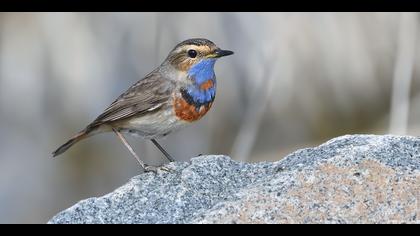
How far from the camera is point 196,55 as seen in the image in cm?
576

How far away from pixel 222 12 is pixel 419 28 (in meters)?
1.64

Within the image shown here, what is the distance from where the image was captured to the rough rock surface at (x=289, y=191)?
3941 millimetres

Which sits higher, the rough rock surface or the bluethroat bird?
the bluethroat bird

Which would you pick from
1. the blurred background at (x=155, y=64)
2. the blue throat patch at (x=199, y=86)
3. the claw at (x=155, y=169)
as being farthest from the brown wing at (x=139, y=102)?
the blurred background at (x=155, y=64)

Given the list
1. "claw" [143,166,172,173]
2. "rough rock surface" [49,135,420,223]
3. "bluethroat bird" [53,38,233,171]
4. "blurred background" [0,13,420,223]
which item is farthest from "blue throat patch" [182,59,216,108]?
"blurred background" [0,13,420,223]

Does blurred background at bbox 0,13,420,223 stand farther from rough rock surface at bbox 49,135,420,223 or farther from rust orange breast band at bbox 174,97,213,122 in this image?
rough rock surface at bbox 49,135,420,223

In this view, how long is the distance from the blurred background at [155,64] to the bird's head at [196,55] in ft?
6.54

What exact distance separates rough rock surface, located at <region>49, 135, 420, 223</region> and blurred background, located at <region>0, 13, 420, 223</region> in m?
3.25

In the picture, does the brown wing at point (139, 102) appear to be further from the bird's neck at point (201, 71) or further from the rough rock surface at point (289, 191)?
the rough rock surface at point (289, 191)

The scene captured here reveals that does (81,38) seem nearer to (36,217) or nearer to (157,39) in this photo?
(157,39)

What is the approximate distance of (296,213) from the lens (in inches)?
155

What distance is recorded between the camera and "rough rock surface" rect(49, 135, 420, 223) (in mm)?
3941

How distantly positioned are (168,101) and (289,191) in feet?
5.31
